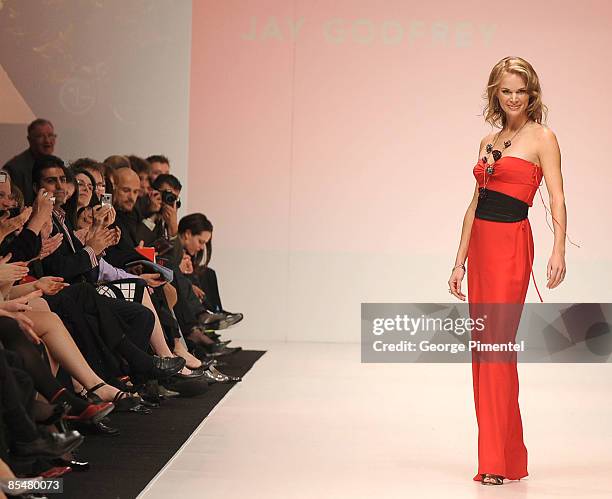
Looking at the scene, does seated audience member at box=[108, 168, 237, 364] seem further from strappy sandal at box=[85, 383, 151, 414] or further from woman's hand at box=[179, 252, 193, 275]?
strappy sandal at box=[85, 383, 151, 414]

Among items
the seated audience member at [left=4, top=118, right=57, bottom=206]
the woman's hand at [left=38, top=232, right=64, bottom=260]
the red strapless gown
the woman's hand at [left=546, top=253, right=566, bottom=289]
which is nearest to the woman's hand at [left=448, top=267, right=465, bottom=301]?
the red strapless gown

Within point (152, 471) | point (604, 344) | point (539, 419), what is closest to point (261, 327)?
point (604, 344)

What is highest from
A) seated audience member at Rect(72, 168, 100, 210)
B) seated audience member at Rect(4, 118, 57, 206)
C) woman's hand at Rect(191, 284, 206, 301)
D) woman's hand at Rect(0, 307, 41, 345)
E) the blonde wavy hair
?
the blonde wavy hair

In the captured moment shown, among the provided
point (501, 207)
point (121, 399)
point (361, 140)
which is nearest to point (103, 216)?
point (121, 399)

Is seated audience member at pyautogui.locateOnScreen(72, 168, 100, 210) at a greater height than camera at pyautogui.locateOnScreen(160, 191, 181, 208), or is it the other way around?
seated audience member at pyautogui.locateOnScreen(72, 168, 100, 210)

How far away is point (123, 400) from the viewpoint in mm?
3926

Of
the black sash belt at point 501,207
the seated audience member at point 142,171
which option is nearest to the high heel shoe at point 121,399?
the black sash belt at point 501,207

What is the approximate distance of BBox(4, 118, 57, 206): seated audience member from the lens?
6691 mm

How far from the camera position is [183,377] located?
482 cm

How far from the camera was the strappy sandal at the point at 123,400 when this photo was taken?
138 inches

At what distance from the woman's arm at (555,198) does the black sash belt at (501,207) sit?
0.33 ft

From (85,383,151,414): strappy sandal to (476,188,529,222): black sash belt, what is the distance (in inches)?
52.8

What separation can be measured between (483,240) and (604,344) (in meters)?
4.30

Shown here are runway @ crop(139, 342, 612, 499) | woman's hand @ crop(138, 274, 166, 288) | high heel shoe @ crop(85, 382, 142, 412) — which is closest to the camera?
runway @ crop(139, 342, 612, 499)
